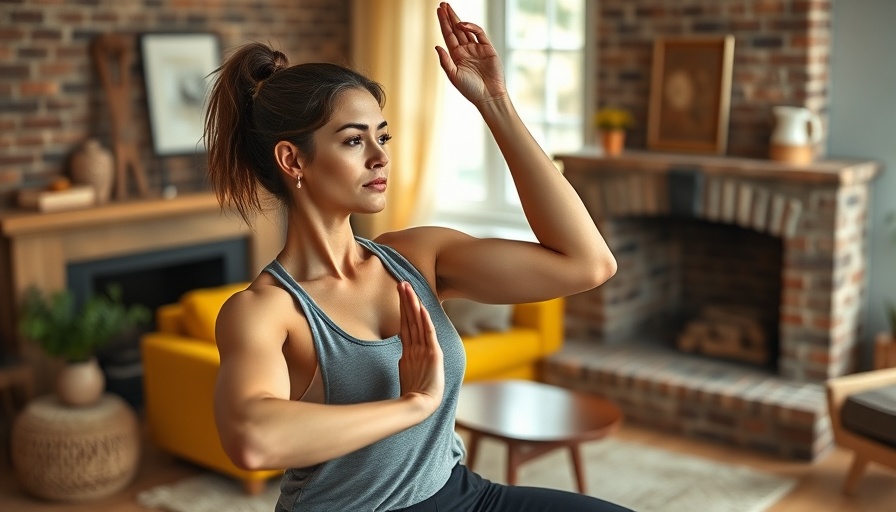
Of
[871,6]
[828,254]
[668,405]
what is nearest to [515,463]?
[668,405]

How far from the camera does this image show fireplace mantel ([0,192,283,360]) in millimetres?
4520

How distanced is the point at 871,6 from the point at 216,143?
3.65 metres

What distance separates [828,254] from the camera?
4.39m

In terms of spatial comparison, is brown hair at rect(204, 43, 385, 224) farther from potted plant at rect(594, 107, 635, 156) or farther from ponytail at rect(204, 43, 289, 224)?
potted plant at rect(594, 107, 635, 156)

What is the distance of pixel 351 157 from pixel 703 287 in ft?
13.1

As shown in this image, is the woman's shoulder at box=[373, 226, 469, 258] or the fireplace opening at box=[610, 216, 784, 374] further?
the fireplace opening at box=[610, 216, 784, 374]

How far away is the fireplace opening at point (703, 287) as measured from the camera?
4945 mm

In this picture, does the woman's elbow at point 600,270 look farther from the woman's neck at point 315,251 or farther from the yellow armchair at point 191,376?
the yellow armchair at point 191,376

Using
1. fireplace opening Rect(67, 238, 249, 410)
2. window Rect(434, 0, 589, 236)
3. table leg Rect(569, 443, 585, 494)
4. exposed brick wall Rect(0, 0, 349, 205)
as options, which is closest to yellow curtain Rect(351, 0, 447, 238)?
window Rect(434, 0, 589, 236)

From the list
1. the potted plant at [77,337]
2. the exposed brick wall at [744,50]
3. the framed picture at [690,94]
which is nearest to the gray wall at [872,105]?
the exposed brick wall at [744,50]

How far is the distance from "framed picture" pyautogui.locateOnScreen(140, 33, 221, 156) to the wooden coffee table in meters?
2.20

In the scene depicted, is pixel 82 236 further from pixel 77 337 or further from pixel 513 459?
pixel 513 459

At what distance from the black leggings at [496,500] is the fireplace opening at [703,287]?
3273 mm

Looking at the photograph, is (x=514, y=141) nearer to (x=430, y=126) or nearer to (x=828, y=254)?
(x=828, y=254)
